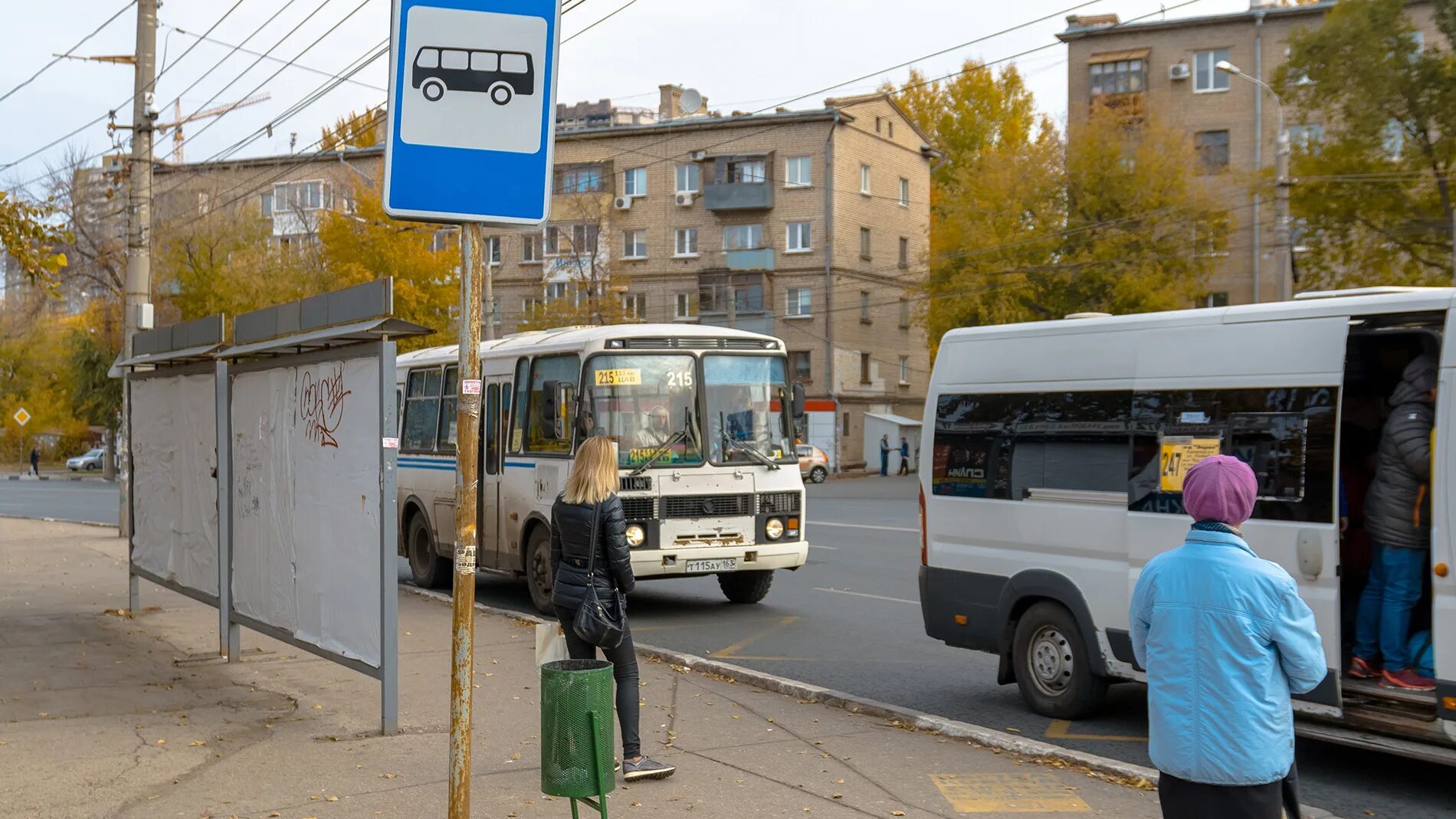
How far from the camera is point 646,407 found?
14.5 meters

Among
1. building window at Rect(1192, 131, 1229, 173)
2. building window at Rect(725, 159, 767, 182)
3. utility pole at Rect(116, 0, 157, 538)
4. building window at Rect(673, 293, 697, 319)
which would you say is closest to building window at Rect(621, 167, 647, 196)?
building window at Rect(725, 159, 767, 182)

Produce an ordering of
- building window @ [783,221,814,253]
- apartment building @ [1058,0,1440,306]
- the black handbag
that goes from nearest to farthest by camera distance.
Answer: the black handbag → apartment building @ [1058,0,1440,306] → building window @ [783,221,814,253]

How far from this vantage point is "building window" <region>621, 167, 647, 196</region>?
6344 centimetres

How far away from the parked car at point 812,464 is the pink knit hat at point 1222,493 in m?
44.7

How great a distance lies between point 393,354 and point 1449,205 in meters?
28.4

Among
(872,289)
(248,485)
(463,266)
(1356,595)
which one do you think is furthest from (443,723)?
(872,289)

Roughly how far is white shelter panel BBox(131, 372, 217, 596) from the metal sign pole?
6.55 metres

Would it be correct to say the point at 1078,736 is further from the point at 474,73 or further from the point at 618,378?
the point at 618,378

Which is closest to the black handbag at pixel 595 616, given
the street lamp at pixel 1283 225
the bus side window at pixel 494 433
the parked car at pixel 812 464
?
the bus side window at pixel 494 433

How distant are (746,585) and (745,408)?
2155 millimetres

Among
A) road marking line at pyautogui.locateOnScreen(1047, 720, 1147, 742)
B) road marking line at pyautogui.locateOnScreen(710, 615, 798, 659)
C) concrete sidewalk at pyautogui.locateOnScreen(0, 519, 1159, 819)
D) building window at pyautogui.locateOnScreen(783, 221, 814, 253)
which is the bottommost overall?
road marking line at pyautogui.locateOnScreen(710, 615, 798, 659)

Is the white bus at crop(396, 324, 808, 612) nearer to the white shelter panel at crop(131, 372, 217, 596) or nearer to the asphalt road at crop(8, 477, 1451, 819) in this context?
the asphalt road at crop(8, 477, 1451, 819)

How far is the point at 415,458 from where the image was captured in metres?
18.6

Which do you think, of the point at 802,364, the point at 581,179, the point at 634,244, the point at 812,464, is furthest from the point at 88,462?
the point at 812,464
